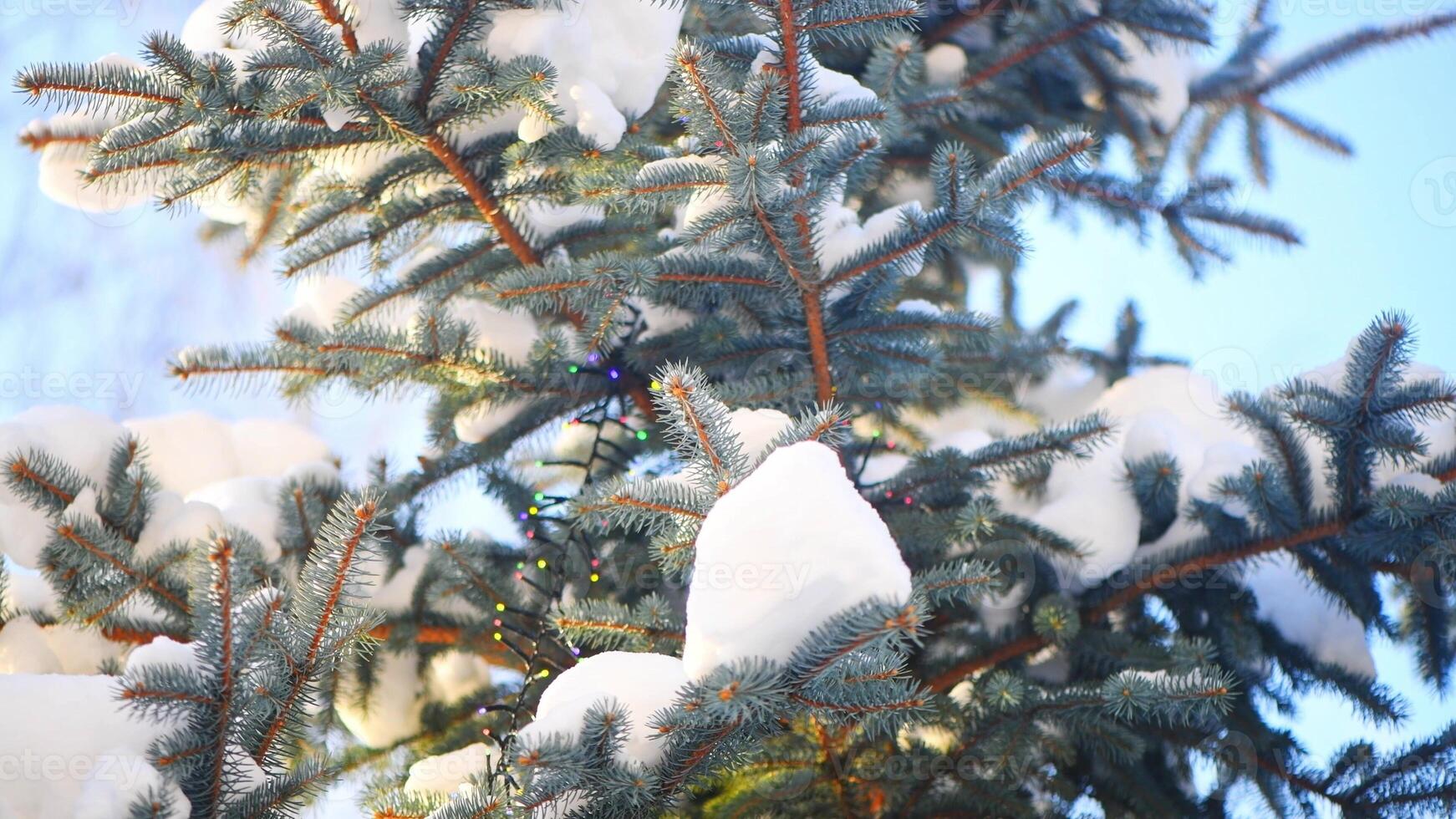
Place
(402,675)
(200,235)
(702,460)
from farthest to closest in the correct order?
(200,235) → (402,675) → (702,460)

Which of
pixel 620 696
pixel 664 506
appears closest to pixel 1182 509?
pixel 664 506

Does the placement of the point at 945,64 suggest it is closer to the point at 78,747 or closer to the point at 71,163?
the point at 71,163

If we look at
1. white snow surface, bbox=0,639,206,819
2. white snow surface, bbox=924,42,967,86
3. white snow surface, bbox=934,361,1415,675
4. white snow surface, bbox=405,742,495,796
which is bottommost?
white snow surface, bbox=0,639,206,819

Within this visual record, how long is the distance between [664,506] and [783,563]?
302mm

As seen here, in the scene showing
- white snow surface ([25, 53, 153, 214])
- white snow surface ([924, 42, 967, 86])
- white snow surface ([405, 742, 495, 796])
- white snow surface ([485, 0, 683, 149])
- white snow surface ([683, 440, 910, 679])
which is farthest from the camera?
white snow surface ([924, 42, 967, 86])

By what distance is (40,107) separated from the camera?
1.55 metres

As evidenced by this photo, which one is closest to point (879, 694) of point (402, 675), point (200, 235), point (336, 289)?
point (402, 675)

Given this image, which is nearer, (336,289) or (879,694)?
(879,694)

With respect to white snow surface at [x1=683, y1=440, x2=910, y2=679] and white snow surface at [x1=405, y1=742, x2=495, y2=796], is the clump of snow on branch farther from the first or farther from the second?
white snow surface at [x1=683, y1=440, x2=910, y2=679]

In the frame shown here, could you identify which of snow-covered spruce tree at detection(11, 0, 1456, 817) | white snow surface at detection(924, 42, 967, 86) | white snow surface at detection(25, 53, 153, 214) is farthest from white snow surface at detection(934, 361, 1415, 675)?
white snow surface at detection(25, 53, 153, 214)

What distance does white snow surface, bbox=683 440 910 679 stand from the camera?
3.22 ft

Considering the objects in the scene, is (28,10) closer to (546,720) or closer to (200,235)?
(200,235)

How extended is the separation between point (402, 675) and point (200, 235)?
1.59 meters

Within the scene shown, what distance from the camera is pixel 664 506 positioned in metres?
1.26
